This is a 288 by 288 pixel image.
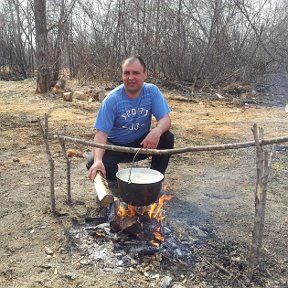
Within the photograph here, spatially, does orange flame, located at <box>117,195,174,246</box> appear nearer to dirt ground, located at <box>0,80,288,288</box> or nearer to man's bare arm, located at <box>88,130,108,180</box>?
dirt ground, located at <box>0,80,288,288</box>

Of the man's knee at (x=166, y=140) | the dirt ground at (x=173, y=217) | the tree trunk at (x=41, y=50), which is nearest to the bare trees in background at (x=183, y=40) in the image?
the tree trunk at (x=41, y=50)

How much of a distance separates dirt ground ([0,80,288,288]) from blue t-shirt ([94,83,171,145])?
2.77ft

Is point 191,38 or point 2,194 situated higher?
point 191,38

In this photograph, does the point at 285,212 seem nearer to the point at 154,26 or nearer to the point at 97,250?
the point at 97,250

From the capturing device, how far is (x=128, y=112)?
146 inches

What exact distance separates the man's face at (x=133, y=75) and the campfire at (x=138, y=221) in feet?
4.02

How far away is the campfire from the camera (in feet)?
9.70

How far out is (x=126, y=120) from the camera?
374cm

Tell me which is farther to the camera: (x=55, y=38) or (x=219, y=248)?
(x=55, y=38)

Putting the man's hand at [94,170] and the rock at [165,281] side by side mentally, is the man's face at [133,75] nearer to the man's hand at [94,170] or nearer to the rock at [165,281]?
the man's hand at [94,170]

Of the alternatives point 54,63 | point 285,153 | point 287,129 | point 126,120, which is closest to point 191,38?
point 54,63

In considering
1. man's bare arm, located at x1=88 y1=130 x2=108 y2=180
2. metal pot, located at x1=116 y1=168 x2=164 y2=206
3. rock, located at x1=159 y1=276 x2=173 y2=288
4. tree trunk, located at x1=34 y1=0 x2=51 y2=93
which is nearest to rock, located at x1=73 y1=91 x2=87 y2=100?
tree trunk, located at x1=34 y1=0 x2=51 y2=93

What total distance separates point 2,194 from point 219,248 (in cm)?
263

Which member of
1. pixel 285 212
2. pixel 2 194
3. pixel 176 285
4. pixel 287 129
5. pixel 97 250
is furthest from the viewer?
pixel 287 129
